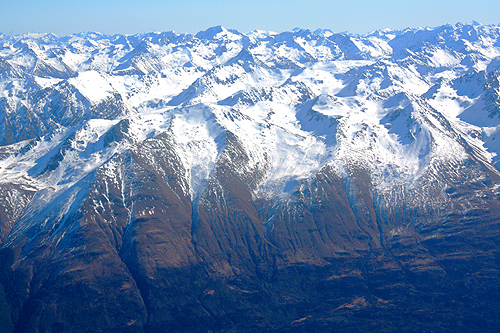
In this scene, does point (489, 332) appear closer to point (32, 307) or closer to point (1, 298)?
point (32, 307)

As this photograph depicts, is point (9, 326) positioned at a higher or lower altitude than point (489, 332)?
higher

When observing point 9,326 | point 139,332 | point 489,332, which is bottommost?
point 489,332

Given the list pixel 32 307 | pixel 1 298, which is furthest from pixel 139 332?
pixel 1 298

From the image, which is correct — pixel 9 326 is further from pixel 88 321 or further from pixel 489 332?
pixel 489 332

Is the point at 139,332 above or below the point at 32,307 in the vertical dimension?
below

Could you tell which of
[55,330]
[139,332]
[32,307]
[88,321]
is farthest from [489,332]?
[32,307]

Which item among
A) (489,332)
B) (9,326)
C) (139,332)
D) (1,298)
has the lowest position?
(489,332)

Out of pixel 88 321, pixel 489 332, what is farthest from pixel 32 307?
pixel 489 332

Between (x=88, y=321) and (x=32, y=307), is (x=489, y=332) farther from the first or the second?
(x=32, y=307)
